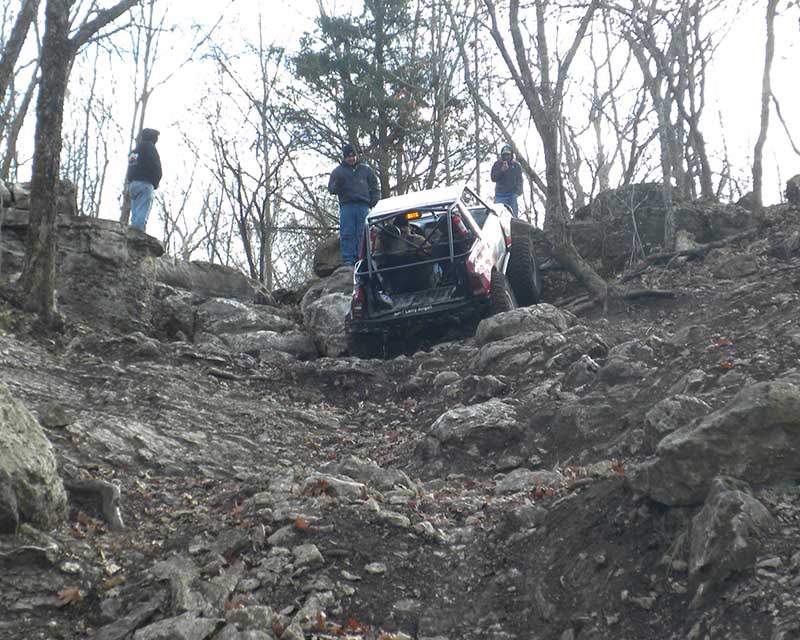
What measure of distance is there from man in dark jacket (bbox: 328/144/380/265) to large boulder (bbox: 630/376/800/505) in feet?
31.7

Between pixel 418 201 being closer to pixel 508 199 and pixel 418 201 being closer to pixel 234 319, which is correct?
pixel 234 319

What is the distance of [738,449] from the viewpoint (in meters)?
3.99

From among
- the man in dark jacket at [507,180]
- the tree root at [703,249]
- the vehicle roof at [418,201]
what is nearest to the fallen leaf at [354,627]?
the vehicle roof at [418,201]

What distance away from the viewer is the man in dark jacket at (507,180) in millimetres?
14602

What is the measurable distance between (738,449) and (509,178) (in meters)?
11.2

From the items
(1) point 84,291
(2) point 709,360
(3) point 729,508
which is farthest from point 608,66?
(3) point 729,508

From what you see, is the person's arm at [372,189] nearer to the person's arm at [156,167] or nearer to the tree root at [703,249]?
the person's arm at [156,167]

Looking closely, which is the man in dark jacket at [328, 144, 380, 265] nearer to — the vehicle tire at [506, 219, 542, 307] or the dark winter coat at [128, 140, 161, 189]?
the dark winter coat at [128, 140, 161, 189]

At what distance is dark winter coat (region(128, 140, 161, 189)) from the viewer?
40.9ft

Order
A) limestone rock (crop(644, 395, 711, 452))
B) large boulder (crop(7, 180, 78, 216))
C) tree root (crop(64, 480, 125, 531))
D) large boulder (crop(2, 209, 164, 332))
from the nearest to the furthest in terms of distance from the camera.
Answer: limestone rock (crop(644, 395, 711, 452)), tree root (crop(64, 480, 125, 531)), large boulder (crop(2, 209, 164, 332)), large boulder (crop(7, 180, 78, 216))

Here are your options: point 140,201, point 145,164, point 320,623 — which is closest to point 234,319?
point 140,201

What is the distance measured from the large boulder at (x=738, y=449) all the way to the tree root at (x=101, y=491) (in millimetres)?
2998

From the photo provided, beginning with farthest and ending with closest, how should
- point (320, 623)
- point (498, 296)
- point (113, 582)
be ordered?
point (498, 296) → point (113, 582) → point (320, 623)

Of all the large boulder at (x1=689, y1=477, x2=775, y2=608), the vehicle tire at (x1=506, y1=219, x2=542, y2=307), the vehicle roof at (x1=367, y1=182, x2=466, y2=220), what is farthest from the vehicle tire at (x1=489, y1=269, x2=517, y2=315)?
the large boulder at (x1=689, y1=477, x2=775, y2=608)
